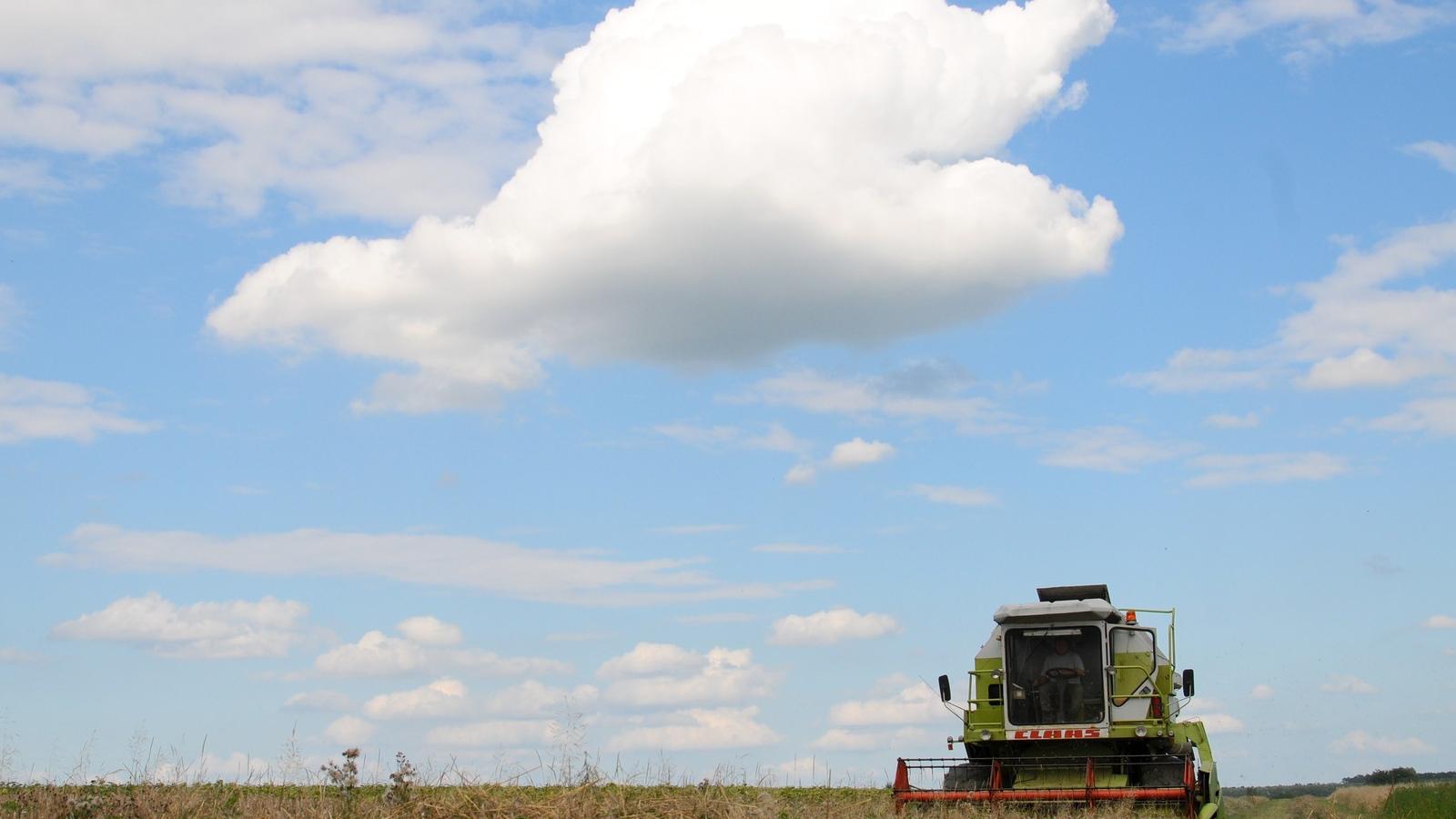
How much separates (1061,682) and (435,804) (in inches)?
462

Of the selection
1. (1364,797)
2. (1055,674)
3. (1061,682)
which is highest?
(1055,674)

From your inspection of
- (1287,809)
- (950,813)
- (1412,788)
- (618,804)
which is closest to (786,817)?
(618,804)

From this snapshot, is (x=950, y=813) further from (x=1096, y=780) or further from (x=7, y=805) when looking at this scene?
(x=7, y=805)

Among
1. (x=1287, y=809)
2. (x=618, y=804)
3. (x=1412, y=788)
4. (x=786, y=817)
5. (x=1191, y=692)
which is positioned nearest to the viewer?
(x=618, y=804)

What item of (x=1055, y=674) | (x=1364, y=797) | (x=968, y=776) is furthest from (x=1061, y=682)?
(x=1364, y=797)

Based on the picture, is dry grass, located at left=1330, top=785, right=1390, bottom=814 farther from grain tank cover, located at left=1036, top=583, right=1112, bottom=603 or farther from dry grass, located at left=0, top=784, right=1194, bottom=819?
dry grass, located at left=0, top=784, right=1194, bottom=819

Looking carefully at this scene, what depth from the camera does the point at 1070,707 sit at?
72.8ft

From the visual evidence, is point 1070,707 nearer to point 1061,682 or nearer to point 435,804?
point 1061,682

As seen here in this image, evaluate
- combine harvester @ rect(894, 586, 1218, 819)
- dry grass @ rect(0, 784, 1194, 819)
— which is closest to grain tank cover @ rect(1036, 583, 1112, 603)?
combine harvester @ rect(894, 586, 1218, 819)

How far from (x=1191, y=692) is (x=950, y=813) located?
5825mm

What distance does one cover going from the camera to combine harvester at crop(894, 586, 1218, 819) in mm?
21125

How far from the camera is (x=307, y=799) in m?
14.8

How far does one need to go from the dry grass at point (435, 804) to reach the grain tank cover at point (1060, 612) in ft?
15.7

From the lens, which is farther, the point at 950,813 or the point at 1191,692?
the point at 1191,692
